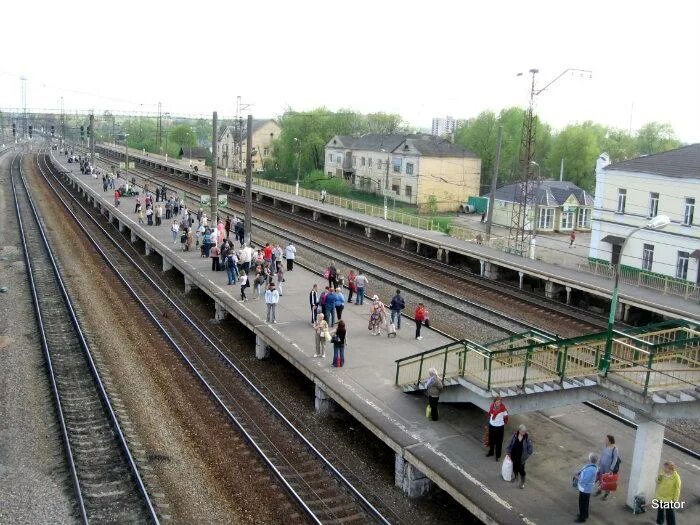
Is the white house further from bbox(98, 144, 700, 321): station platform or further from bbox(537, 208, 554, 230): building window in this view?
bbox(537, 208, 554, 230): building window

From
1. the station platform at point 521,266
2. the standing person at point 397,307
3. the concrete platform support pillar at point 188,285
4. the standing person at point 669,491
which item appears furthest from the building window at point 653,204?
the standing person at point 669,491

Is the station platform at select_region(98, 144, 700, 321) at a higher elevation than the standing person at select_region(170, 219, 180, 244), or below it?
below

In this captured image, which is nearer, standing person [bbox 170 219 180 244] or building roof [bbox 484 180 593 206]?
standing person [bbox 170 219 180 244]

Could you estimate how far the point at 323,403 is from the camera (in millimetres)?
14805

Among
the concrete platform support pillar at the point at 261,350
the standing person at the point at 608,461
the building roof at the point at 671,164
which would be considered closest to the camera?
the standing person at the point at 608,461

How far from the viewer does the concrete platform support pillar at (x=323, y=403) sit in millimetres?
14766

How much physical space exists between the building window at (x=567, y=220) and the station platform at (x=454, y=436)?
3308cm

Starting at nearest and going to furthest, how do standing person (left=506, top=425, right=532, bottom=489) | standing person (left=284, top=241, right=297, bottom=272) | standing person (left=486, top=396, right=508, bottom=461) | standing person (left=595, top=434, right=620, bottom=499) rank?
standing person (left=595, top=434, right=620, bottom=499), standing person (left=506, top=425, right=532, bottom=489), standing person (left=486, top=396, right=508, bottom=461), standing person (left=284, top=241, right=297, bottom=272)

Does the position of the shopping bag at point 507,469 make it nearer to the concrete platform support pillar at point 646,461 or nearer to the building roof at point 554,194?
the concrete platform support pillar at point 646,461

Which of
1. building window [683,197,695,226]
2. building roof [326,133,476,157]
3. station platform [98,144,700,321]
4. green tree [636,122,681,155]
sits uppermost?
green tree [636,122,681,155]

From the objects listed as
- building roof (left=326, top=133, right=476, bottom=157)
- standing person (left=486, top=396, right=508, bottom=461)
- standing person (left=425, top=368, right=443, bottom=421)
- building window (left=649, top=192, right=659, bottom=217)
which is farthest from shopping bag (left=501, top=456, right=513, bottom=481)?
building roof (left=326, top=133, right=476, bottom=157)

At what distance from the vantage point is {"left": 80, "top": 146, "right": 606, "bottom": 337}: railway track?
22.8 meters

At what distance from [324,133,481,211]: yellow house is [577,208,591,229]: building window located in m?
13.7

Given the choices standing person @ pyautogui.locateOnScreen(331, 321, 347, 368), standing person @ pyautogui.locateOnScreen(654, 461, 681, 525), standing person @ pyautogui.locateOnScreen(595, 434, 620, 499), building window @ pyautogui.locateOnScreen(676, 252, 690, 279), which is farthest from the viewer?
building window @ pyautogui.locateOnScreen(676, 252, 690, 279)
